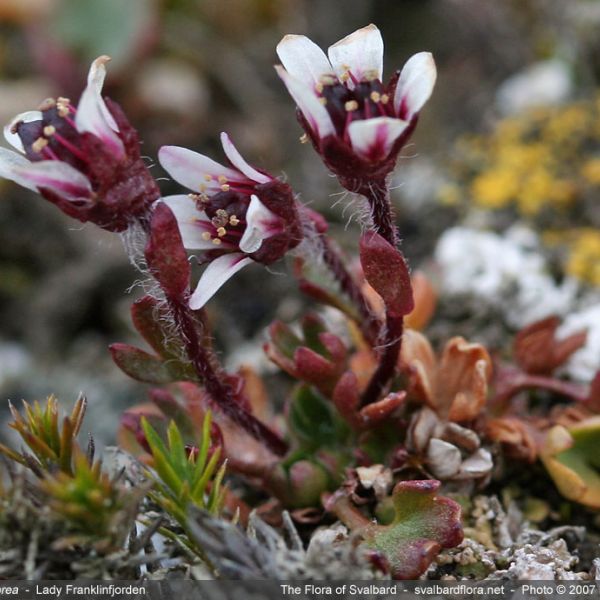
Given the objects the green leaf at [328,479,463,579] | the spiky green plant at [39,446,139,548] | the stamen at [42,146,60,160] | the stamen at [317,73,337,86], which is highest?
the stamen at [317,73,337,86]

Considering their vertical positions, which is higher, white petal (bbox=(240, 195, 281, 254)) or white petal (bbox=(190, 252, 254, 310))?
white petal (bbox=(240, 195, 281, 254))

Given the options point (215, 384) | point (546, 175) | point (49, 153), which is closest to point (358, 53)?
point (49, 153)

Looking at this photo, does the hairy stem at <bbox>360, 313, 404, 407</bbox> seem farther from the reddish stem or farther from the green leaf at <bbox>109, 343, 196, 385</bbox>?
the green leaf at <bbox>109, 343, 196, 385</bbox>

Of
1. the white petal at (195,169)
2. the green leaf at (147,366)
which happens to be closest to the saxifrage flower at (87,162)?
the white petal at (195,169)

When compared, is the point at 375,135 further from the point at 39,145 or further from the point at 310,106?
the point at 39,145

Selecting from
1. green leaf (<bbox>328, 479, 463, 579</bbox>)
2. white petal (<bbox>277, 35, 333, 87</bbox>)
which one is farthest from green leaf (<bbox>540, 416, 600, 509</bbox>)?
white petal (<bbox>277, 35, 333, 87</bbox>)

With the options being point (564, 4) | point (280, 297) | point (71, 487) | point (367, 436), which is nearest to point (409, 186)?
point (280, 297)
